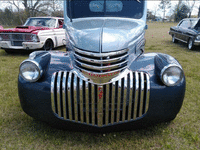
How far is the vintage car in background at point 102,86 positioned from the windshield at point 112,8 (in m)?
0.81

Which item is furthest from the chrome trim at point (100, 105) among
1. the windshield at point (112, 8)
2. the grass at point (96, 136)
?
the windshield at point (112, 8)

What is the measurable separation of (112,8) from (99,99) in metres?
1.80

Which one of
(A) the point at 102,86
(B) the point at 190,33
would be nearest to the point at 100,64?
(A) the point at 102,86

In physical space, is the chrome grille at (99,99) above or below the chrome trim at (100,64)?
below

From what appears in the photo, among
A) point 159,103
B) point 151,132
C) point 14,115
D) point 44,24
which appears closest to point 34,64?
point 14,115

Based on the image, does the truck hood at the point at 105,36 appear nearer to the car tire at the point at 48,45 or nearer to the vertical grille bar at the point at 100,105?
the vertical grille bar at the point at 100,105

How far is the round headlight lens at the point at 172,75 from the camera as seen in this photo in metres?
2.02

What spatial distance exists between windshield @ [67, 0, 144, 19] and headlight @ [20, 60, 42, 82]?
4.27ft

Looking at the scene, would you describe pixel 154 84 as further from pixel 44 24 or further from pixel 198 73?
pixel 44 24

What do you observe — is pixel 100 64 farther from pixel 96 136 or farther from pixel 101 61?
pixel 96 136

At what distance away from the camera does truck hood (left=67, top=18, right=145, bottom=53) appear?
198cm

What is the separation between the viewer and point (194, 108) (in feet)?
10.3

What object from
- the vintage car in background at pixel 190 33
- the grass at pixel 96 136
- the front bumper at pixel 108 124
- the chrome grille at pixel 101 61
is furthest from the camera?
the vintage car in background at pixel 190 33

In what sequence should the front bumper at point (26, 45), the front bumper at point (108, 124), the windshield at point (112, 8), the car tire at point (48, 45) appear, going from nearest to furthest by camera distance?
the front bumper at point (108, 124)
the windshield at point (112, 8)
the front bumper at point (26, 45)
the car tire at point (48, 45)
